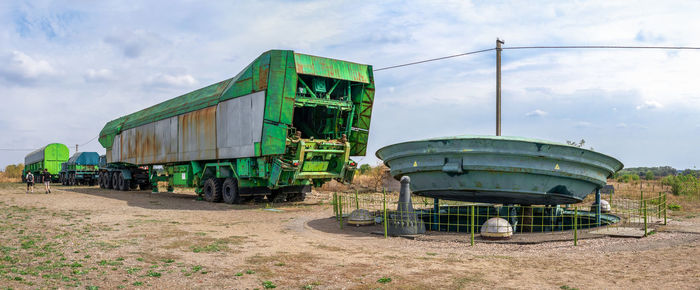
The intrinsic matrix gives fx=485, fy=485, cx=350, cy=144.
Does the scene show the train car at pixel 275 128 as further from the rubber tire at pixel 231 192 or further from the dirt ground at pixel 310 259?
the dirt ground at pixel 310 259

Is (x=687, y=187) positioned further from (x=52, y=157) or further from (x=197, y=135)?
(x=52, y=157)

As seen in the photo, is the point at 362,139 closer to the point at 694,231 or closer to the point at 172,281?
the point at 694,231

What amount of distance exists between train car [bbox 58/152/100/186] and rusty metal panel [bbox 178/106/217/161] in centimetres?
2471

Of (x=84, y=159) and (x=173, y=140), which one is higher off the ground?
(x=173, y=140)

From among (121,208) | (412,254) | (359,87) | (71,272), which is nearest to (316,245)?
(412,254)

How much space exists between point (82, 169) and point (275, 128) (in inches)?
1307

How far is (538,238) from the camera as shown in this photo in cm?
1012

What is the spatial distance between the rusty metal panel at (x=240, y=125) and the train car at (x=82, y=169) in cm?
2892

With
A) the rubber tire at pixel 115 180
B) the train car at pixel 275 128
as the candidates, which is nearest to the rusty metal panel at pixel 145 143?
the train car at pixel 275 128

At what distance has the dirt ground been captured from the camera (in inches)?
263

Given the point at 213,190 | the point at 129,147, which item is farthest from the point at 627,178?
the point at 129,147

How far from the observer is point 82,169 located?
139 feet

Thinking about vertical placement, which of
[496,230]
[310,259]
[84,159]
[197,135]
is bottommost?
[310,259]

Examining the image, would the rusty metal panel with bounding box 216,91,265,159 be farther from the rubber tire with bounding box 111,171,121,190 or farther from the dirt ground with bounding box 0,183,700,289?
the rubber tire with bounding box 111,171,121,190
